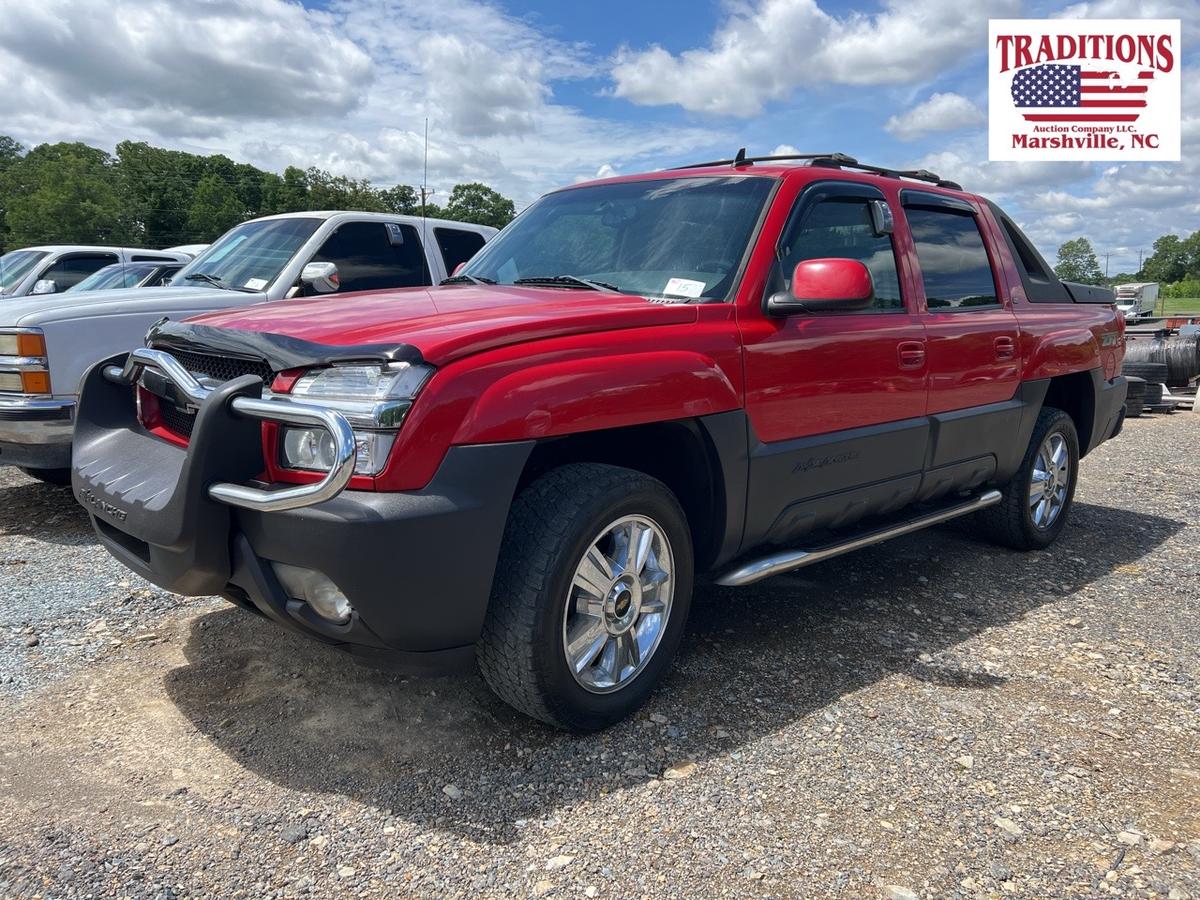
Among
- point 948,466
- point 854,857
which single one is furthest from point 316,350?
point 948,466

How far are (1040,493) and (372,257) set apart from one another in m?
4.65

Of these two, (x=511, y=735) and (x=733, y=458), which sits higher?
(x=733, y=458)

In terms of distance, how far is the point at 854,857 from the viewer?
2328 mm

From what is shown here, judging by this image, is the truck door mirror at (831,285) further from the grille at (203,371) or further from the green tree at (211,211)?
the green tree at (211,211)

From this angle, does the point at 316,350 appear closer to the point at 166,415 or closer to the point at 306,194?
the point at 166,415

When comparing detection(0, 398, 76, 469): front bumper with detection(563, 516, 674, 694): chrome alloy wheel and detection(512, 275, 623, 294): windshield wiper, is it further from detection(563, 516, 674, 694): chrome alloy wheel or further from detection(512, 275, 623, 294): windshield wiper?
detection(563, 516, 674, 694): chrome alloy wheel

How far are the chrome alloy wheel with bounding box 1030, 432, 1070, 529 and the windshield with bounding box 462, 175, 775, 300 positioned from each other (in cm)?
255

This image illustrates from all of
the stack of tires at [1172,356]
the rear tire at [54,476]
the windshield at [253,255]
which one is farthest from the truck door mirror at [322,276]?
the stack of tires at [1172,356]

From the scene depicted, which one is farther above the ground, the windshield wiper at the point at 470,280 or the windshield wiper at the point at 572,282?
the windshield wiper at the point at 470,280

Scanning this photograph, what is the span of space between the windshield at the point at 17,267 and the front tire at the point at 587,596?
12104mm

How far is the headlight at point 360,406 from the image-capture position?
2312 mm

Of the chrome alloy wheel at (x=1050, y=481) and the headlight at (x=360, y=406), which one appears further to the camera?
the chrome alloy wheel at (x=1050, y=481)

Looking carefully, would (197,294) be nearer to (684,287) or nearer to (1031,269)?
(684,287)

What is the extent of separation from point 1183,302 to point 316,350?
8479 cm
